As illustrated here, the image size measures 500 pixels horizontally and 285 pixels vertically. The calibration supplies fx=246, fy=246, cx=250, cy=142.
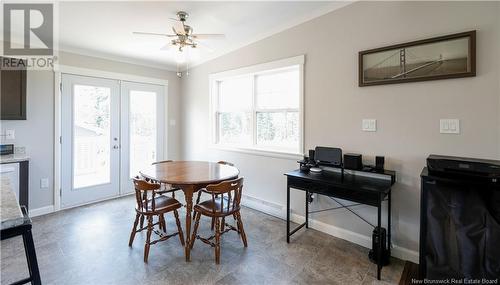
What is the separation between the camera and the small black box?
2494 millimetres

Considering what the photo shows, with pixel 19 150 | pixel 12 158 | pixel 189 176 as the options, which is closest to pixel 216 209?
pixel 189 176

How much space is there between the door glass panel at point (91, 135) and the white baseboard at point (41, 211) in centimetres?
40

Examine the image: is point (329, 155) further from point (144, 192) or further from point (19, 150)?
point (19, 150)

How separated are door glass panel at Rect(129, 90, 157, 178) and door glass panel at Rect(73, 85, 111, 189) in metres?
0.40

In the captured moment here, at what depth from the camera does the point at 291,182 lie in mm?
2701

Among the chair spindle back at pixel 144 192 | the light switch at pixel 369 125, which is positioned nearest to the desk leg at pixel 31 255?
the chair spindle back at pixel 144 192

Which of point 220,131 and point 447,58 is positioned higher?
point 447,58

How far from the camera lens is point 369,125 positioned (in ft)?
8.38

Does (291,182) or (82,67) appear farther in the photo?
(82,67)

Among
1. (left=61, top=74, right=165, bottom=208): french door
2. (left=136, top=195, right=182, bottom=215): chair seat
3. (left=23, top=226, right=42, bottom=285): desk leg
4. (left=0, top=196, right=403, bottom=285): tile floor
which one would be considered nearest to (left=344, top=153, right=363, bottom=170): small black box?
(left=0, top=196, right=403, bottom=285): tile floor

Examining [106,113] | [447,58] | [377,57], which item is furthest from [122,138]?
[447,58]

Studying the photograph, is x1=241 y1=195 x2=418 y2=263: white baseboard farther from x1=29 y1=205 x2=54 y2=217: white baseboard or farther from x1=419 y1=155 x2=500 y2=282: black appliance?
x1=29 y1=205 x2=54 y2=217: white baseboard

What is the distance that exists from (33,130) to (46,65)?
0.94 metres

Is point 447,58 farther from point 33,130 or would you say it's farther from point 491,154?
point 33,130
